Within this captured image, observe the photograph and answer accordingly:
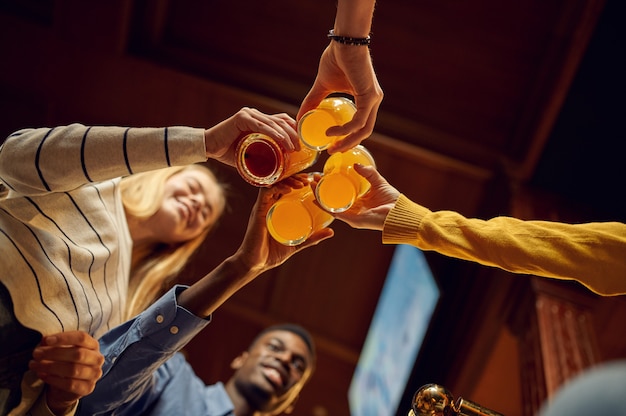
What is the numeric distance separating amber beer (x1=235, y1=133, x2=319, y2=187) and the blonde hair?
0.55m

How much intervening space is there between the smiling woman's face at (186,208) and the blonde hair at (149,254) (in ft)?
0.08

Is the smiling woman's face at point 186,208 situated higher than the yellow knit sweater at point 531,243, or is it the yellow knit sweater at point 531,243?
the yellow knit sweater at point 531,243

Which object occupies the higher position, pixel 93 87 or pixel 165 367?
pixel 93 87

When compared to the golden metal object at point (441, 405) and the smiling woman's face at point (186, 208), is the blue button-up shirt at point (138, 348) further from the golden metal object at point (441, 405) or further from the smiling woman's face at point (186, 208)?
the golden metal object at point (441, 405)

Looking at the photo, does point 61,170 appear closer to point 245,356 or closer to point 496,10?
point 245,356

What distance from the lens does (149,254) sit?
1.71m

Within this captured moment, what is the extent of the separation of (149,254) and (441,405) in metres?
1.08

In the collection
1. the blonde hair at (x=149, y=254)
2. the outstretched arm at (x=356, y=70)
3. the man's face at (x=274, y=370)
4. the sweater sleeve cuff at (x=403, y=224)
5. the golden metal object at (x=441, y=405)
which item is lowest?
the man's face at (x=274, y=370)

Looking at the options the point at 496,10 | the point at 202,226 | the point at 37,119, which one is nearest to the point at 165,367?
the point at 202,226

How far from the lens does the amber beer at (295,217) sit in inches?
48.0

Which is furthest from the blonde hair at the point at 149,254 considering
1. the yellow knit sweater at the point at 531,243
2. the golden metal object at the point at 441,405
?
the golden metal object at the point at 441,405

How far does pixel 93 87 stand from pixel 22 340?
6.35 feet

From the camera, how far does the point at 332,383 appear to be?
3523 millimetres

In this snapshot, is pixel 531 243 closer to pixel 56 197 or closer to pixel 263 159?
pixel 263 159
